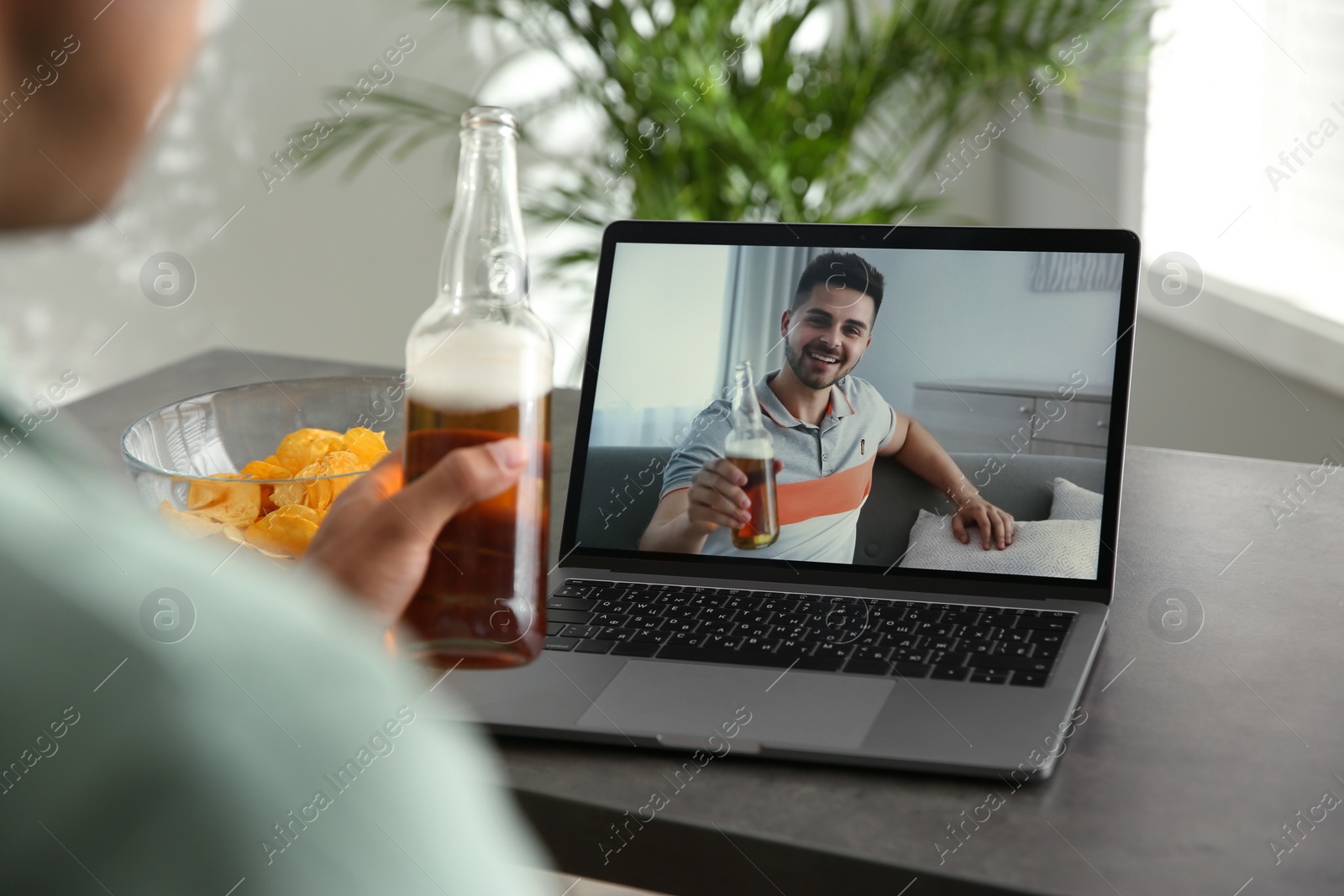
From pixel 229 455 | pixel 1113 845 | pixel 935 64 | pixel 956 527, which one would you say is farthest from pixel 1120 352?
pixel 935 64

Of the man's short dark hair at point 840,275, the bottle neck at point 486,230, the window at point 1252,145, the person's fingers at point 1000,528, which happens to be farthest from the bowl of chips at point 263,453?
the window at point 1252,145

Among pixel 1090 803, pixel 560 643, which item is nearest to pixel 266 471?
pixel 560 643

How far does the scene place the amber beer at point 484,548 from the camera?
1.84ft

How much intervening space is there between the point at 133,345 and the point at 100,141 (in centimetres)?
248

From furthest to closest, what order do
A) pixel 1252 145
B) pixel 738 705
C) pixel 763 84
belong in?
pixel 1252 145 < pixel 763 84 < pixel 738 705

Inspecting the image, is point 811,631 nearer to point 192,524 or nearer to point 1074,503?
point 1074,503

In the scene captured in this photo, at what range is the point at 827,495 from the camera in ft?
2.83

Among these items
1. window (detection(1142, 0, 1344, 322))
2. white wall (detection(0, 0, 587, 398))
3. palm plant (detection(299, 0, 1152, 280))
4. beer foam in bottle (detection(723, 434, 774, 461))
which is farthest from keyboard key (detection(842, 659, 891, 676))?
white wall (detection(0, 0, 587, 398))

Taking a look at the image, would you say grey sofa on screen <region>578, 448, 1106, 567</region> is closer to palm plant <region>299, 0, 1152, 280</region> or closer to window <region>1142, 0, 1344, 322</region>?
palm plant <region>299, 0, 1152, 280</region>

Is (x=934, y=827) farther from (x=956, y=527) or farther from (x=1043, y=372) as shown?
(x=1043, y=372)

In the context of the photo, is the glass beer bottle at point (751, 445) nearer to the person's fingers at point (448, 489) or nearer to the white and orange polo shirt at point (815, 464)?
the white and orange polo shirt at point (815, 464)

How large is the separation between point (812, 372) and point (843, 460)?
3.1 inches

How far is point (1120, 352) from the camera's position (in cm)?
85

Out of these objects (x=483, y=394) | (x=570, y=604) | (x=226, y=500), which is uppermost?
(x=483, y=394)
